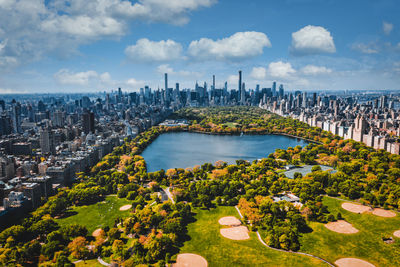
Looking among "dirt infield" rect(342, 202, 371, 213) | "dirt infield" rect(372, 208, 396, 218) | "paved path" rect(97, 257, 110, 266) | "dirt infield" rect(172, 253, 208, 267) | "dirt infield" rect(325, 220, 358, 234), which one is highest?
"dirt infield" rect(372, 208, 396, 218)

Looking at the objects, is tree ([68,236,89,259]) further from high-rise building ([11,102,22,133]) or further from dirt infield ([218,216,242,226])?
high-rise building ([11,102,22,133])

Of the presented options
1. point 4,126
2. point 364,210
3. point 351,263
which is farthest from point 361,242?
point 4,126

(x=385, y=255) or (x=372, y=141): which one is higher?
Answer: (x=372, y=141)

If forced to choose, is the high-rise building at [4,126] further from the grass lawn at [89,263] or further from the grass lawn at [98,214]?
the grass lawn at [89,263]

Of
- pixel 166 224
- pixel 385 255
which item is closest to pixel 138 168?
pixel 166 224

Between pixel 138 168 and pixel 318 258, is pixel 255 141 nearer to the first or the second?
pixel 138 168

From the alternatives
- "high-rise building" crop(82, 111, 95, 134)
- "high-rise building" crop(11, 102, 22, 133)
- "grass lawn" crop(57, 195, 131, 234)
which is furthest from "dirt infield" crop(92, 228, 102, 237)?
"high-rise building" crop(11, 102, 22, 133)

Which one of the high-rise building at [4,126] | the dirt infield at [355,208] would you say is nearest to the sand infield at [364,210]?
the dirt infield at [355,208]
